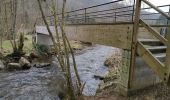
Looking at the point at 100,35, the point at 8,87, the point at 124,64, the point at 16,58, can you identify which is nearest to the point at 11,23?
the point at 16,58

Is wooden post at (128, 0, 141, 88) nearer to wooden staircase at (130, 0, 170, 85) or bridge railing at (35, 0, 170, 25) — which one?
wooden staircase at (130, 0, 170, 85)

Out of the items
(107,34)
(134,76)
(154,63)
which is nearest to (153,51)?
(134,76)

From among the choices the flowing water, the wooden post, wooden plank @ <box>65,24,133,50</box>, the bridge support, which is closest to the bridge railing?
wooden plank @ <box>65,24,133,50</box>

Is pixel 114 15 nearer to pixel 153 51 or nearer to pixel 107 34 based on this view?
pixel 107 34

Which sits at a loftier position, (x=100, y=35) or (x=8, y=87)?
(x=100, y=35)

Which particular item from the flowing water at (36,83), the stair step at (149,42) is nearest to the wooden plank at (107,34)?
the stair step at (149,42)

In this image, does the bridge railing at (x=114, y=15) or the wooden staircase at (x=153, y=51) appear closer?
the wooden staircase at (x=153, y=51)

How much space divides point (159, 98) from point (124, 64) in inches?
55.5

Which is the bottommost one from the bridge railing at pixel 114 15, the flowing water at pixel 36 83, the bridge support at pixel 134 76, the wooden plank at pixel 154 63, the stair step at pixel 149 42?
the flowing water at pixel 36 83

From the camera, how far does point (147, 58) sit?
5129 mm

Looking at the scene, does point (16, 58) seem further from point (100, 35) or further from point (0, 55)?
point (100, 35)

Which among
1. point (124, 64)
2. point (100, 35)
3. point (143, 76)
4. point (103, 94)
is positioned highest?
point (100, 35)

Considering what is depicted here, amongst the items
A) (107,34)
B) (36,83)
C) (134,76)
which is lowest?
(36,83)

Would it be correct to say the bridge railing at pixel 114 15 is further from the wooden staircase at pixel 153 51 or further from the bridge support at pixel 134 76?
the bridge support at pixel 134 76
